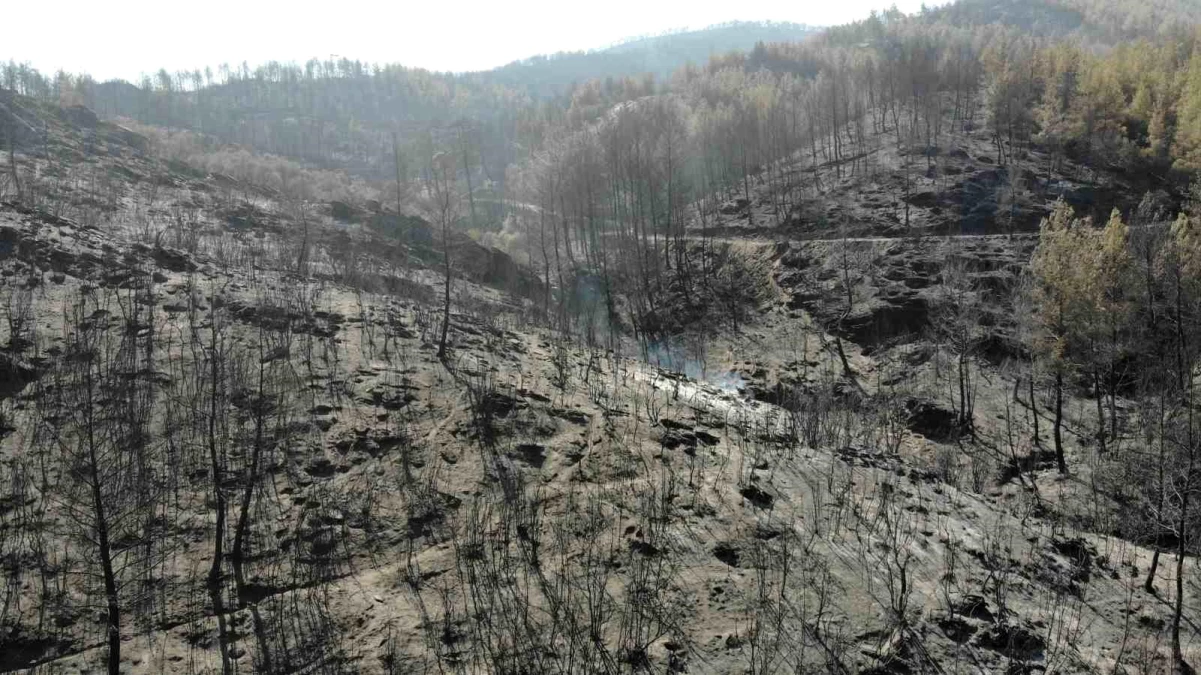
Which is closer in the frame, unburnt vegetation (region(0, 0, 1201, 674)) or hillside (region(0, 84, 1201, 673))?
hillside (region(0, 84, 1201, 673))

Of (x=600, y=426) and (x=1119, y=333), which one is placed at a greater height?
(x=600, y=426)

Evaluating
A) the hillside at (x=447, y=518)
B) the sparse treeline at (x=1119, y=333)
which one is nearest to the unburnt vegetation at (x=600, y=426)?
the hillside at (x=447, y=518)

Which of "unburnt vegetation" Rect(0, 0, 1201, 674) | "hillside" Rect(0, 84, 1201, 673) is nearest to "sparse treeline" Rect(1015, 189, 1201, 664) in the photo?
"unburnt vegetation" Rect(0, 0, 1201, 674)

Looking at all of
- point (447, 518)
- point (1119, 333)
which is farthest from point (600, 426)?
point (1119, 333)

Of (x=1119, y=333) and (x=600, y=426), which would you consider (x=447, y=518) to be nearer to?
(x=600, y=426)

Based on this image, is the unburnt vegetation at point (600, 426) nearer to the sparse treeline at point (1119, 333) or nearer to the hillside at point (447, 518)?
the hillside at point (447, 518)

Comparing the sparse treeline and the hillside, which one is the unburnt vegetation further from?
the sparse treeline

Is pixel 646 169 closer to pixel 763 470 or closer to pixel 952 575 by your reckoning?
pixel 763 470

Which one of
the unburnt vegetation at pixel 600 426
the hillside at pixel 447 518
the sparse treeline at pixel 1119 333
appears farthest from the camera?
the sparse treeline at pixel 1119 333

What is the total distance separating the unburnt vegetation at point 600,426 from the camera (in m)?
11.8

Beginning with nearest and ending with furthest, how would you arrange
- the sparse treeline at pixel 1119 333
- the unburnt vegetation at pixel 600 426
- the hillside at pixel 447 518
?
the hillside at pixel 447 518 < the unburnt vegetation at pixel 600 426 < the sparse treeline at pixel 1119 333

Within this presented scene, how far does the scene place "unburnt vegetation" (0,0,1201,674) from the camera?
38.7ft

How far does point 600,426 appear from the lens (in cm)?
1984

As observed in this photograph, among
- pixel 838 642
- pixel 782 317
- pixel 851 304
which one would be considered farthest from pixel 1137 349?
pixel 838 642
